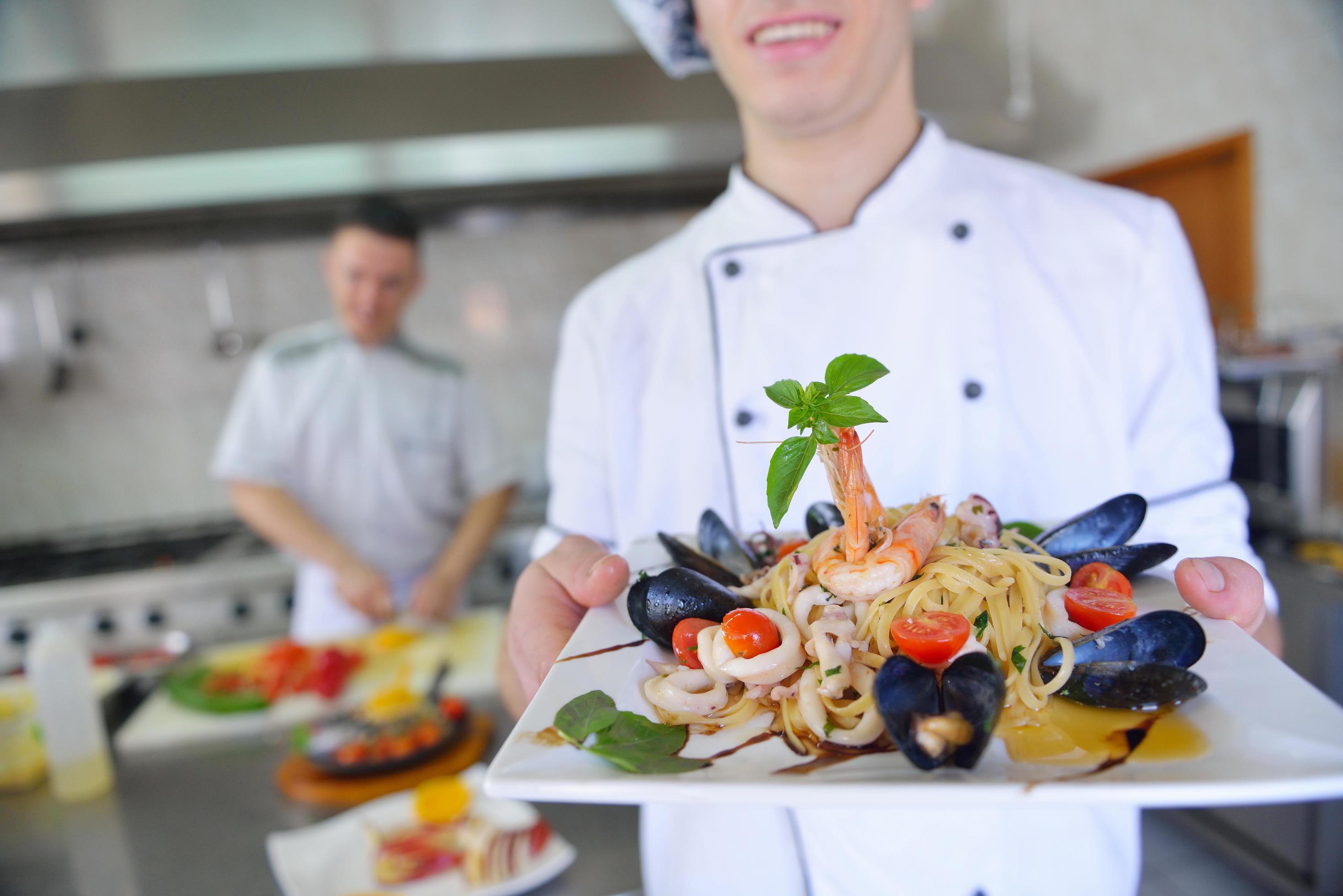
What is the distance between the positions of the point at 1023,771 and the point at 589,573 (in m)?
0.51

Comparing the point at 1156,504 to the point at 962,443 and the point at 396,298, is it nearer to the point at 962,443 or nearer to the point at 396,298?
the point at 962,443

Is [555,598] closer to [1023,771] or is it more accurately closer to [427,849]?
[1023,771]

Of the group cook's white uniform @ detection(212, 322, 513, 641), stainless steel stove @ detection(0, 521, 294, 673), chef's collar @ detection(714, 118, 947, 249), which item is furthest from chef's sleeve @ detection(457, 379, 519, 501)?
chef's collar @ detection(714, 118, 947, 249)

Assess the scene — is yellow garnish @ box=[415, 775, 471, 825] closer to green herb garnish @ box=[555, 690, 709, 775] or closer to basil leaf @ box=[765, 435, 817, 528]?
green herb garnish @ box=[555, 690, 709, 775]

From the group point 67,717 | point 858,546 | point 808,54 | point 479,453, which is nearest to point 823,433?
point 858,546

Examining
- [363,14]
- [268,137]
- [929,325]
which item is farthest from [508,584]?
[929,325]

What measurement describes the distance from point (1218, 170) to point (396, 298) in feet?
12.1

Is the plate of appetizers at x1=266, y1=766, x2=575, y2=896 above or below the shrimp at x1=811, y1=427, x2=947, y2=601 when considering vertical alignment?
below

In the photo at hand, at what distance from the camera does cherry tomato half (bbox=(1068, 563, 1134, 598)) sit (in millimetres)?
871

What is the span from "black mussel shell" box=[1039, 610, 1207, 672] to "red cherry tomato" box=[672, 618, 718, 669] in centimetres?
35

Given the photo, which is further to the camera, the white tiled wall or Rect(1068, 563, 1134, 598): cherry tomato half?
the white tiled wall

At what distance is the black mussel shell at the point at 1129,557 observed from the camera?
2.98 ft

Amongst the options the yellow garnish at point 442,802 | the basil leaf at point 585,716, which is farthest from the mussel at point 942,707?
the yellow garnish at point 442,802

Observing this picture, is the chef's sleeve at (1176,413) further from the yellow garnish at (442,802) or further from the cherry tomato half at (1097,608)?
the yellow garnish at (442,802)
